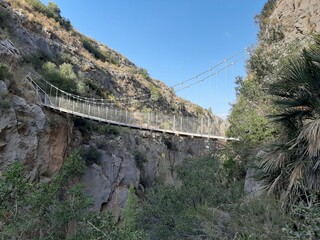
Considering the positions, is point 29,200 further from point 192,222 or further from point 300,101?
point 300,101

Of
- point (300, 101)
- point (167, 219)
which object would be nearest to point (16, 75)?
point (167, 219)

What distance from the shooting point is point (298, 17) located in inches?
456

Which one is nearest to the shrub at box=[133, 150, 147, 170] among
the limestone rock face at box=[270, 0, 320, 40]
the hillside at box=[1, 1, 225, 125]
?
the hillside at box=[1, 1, 225, 125]

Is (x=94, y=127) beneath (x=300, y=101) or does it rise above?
above

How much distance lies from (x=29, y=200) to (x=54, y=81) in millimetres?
12993

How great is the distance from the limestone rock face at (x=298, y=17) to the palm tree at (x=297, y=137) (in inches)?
317

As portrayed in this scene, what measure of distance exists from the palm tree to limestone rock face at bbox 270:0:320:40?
806 cm

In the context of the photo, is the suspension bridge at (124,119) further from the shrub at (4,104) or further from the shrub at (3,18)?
the shrub at (3,18)

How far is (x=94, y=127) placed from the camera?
15.7 m

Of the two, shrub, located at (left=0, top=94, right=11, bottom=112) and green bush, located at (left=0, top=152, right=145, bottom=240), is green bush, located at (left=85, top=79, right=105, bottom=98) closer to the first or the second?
shrub, located at (left=0, top=94, right=11, bottom=112)

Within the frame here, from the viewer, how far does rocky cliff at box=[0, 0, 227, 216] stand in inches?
378

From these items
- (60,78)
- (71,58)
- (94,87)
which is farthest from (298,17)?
(71,58)

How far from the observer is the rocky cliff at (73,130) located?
9.61 m

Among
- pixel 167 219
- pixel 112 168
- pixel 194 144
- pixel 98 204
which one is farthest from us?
pixel 194 144
